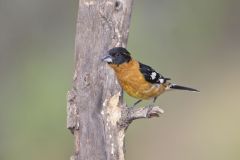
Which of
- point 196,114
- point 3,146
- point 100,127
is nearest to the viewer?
point 100,127

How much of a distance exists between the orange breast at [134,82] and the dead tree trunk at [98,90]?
0.11 meters

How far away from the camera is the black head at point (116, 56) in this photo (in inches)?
289

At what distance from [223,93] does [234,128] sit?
93 cm

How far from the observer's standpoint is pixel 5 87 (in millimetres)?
13203

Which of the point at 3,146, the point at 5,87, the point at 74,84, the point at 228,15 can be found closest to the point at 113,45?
the point at 74,84

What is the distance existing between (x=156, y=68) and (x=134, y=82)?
227 inches

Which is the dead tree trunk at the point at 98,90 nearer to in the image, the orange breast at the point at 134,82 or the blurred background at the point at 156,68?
the orange breast at the point at 134,82

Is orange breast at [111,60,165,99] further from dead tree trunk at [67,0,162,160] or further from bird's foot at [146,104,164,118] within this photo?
bird's foot at [146,104,164,118]

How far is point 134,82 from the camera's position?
775 cm

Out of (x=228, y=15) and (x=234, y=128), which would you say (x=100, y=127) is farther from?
(x=228, y=15)

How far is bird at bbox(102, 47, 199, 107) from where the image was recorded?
7.43 m

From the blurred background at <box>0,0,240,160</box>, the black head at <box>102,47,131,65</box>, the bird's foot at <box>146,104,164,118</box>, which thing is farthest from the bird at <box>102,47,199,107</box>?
the blurred background at <box>0,0,240,160</box>

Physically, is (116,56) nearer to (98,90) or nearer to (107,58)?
(107,58)

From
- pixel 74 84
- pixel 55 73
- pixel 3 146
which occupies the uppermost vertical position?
pixel 74 84
